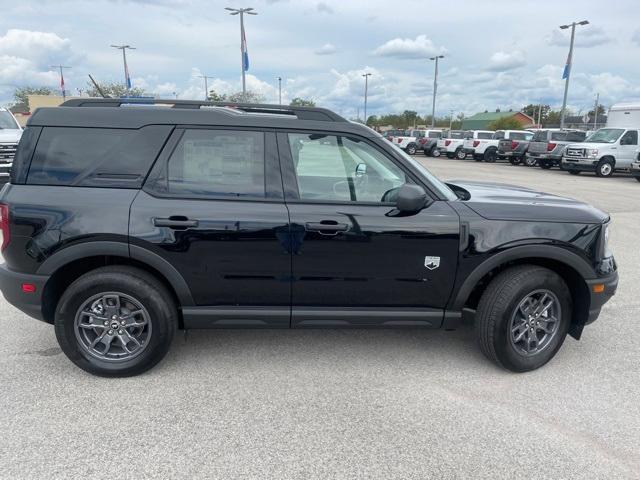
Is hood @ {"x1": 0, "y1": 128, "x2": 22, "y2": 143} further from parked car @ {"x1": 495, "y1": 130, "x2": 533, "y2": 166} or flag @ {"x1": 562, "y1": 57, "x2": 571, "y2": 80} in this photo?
flag @ {"x1": 562, "y1": 57, "x2": 571, "y2": 80}

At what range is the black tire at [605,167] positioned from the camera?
763 inches

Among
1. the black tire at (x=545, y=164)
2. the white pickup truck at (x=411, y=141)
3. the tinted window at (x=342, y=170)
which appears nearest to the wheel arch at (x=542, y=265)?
the tinted window at (x=342, y=170)

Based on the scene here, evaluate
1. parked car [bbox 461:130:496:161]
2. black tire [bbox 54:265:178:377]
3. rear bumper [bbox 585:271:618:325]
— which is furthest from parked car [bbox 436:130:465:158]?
black tire [bbox 54:265:178:377]

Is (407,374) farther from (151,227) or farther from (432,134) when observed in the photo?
(432,134)

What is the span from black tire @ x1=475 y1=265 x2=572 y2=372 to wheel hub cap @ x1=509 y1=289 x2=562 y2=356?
0.03m

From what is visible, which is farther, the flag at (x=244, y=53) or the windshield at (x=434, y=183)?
the flag at (x=244, y=53)

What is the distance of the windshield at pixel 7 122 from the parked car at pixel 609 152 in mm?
19201

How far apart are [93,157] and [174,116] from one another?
59cm

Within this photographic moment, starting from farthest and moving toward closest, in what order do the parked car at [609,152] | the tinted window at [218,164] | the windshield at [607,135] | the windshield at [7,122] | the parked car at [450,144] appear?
the parked car at [450,144] → the windshield at [607,135] → the parked car at [609,152] → the windshield at [7,122] → the tinted window at [218,164]

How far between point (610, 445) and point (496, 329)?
0.93 m

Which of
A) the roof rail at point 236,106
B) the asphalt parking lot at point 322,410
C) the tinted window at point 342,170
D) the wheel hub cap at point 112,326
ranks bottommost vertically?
the asphalt parking lot at point 322,410

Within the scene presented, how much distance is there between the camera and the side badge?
3316mm

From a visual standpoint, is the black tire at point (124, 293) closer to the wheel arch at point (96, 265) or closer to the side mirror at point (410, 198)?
the wheel arch at point (96, 265)

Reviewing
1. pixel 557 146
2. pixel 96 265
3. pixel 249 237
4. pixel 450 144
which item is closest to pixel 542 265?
pixel 249 237
